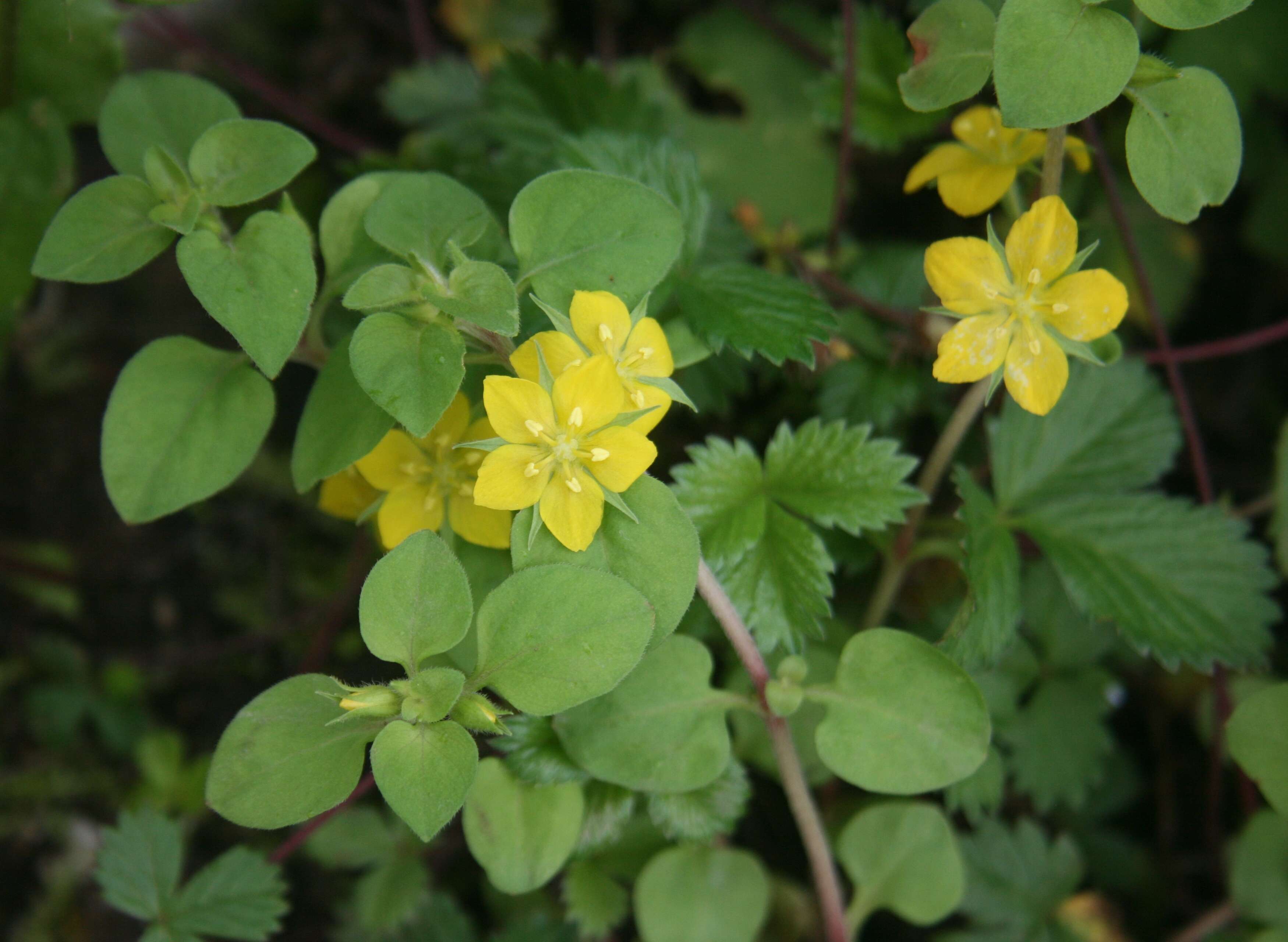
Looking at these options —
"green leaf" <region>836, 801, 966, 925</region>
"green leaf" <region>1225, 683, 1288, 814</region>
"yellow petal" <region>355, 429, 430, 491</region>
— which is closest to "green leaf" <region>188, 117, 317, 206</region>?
"yellow petal" <region>355, 429, 430, 491</region>

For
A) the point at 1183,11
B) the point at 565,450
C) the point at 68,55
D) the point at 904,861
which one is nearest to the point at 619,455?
the point at 565,450

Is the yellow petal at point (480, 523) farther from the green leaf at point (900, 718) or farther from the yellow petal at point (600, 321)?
the green leaf at point (900, 718)

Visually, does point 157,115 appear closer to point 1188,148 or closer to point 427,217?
point 427,217

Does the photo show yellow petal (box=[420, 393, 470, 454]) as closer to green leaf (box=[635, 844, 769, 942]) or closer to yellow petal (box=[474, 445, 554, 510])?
yellow petal (box=[474, 445, 554, 510])

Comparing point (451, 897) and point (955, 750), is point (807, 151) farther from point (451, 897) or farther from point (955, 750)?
point (451, 897)

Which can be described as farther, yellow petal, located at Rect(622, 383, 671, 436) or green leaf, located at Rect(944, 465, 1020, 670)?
green leaf, located at Rect(944, 465, 1020, 670)

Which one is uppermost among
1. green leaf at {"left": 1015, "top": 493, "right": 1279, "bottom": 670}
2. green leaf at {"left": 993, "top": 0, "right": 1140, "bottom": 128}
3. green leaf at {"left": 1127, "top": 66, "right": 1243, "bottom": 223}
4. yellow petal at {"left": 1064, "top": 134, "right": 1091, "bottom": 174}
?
green leaf at {"left": 993, "top": 0, "right": 1140, "bottom": 128}
